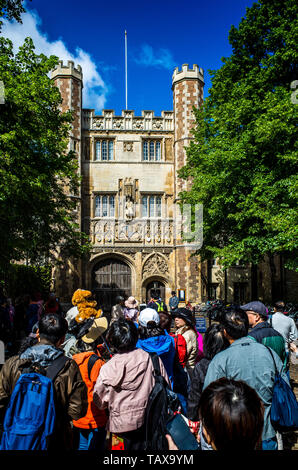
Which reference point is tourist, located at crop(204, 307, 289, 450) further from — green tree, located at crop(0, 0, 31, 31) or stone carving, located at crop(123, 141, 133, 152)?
stone carving, located at crop(123, 141, 133, 152)

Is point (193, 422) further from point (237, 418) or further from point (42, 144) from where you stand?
point (42, 144)

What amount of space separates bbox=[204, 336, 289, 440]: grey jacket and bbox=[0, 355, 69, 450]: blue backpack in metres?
1.14

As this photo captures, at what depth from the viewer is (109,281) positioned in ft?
66.9

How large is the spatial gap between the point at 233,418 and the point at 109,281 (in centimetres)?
1936

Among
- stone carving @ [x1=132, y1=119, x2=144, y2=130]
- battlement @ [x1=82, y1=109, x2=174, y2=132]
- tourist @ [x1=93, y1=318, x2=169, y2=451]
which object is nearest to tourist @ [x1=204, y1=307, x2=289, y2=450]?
tourist @ [x1=93, y1=318, x2=169, y2=451]

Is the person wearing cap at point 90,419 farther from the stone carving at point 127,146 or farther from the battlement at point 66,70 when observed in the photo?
the battlement at point 66,70

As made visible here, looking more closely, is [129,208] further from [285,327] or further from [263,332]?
[263,332]

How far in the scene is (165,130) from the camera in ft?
71.0

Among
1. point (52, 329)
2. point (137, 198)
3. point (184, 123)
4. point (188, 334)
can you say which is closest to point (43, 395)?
point (52, 329)

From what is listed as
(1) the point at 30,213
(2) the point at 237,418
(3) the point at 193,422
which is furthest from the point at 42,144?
(2) the point at 237,418

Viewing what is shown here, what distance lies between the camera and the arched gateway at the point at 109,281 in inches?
797

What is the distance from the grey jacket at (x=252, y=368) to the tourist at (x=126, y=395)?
49cm

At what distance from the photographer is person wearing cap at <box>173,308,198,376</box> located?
13.2 ft

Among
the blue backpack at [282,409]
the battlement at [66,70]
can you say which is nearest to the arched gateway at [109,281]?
the battlement at [66,70]
